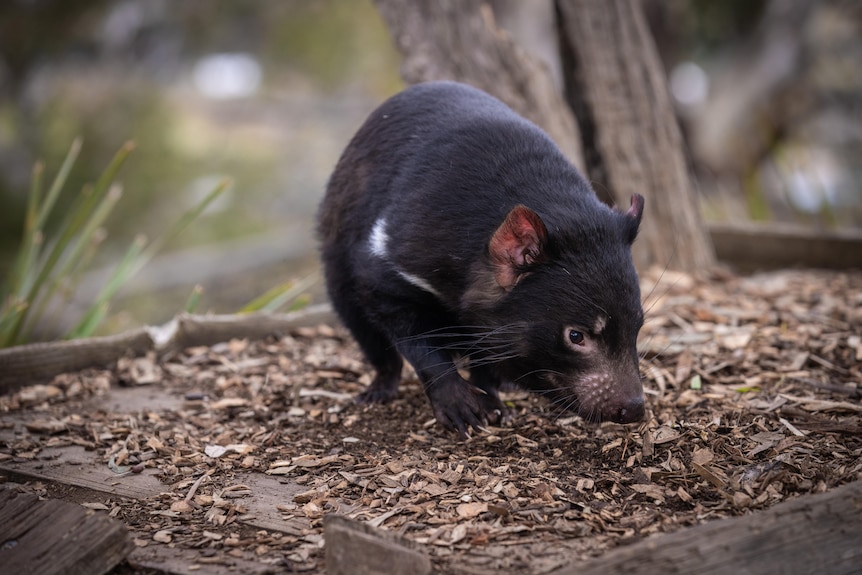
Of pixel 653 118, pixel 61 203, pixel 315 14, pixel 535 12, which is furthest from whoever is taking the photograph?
pixel 315 14

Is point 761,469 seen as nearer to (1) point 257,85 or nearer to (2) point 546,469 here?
(2) point 546,469

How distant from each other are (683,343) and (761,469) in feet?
Result: 4.00

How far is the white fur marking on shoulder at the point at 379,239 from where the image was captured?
9.48 feet

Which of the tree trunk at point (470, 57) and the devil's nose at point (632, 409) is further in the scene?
the tree trunk at point (470, 57)

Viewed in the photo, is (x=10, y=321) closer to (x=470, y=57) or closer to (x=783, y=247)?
(x=470, y=57)

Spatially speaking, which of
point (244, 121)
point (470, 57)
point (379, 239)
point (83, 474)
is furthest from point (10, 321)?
point (244, 121)

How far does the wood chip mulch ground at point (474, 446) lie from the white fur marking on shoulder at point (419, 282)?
1.67ft

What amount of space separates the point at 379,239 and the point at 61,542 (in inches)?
54.8

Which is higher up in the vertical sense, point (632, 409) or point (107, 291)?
point (107, 291)

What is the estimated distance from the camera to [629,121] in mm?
4676

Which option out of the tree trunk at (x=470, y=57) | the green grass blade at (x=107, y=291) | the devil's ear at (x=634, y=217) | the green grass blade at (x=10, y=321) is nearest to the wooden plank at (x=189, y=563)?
the devil's ear at (x=634, y=217)

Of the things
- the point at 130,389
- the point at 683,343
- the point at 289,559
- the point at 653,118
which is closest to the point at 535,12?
the point at 653,118

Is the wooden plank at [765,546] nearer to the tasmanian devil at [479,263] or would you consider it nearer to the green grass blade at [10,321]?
the tasmanian devil at [479,263]

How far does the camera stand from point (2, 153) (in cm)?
869
